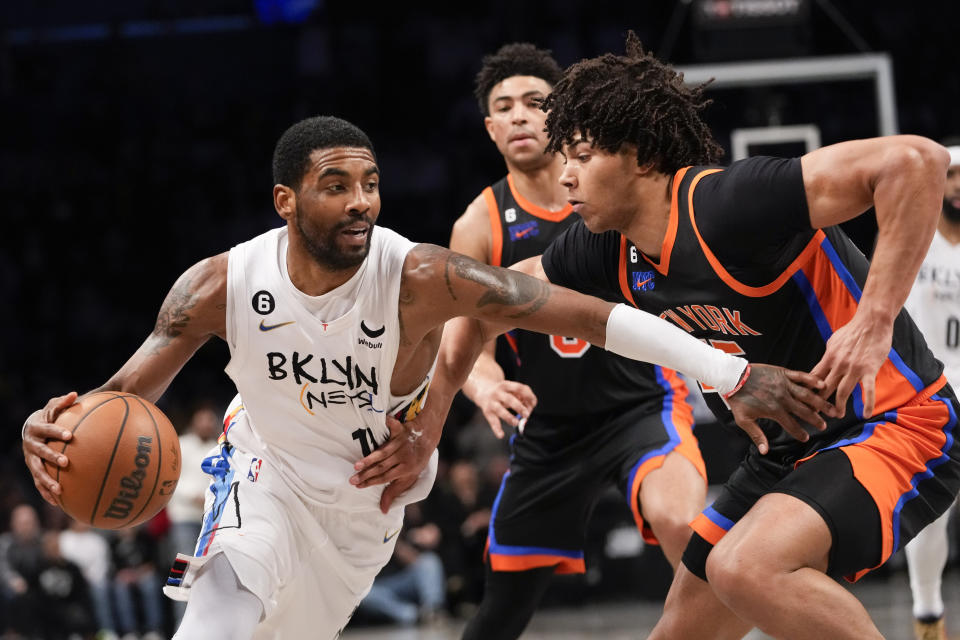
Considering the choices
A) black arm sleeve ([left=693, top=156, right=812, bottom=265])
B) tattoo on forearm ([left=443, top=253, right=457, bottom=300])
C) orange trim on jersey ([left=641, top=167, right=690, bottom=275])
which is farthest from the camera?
tattoo on forearm ([left=443, top=253, right=457, bottom=300])

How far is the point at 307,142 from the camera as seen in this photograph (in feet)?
12.3

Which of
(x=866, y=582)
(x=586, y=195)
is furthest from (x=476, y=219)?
(x=866, y=582)

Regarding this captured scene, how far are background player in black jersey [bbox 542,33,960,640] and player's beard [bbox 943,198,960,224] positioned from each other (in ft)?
7.62

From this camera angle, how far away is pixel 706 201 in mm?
3350

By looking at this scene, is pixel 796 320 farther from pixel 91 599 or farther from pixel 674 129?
pixel 91 599

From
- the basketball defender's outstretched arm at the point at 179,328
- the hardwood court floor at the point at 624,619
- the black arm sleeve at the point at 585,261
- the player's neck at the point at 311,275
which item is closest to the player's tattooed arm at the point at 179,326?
the basketball defender's outstretched arm at the point at 179,328

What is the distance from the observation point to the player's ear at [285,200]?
379 centimetres

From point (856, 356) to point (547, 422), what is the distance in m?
2.11

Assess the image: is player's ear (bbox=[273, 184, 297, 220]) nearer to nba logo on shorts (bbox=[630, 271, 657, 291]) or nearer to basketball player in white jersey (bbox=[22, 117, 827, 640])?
basketball player in white jersey (bbox=[22, 117, 827, 640])

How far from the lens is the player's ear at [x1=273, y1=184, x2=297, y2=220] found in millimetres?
3791

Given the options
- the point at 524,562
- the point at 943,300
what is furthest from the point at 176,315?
the point at 943,300

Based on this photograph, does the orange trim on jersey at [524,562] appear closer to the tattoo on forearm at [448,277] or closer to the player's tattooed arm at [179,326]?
the tattoo on forearm at [448,277]

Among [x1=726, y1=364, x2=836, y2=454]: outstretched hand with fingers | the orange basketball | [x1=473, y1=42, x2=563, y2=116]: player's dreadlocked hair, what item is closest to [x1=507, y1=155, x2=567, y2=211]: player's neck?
[x1=473, y1=42, x2=563, y2=116]: player's dreadlocked hair

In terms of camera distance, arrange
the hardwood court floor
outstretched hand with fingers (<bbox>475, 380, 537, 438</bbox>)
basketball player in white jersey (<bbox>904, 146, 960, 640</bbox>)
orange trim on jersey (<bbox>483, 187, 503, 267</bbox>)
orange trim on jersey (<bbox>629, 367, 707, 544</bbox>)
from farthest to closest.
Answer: the hardwood court floor < basketball player in white jersey (<bbox>904, 146, 960, 640</bbox>) < orange trim on jersey (<bbox>483, 187, 503, 267</bbox>) < orange trim on jersey (<bbox>629, 367, 707, 544</bbox>) < outstretched hand with fingers (<bbox>475, 380, 537, 438</bbox>)
